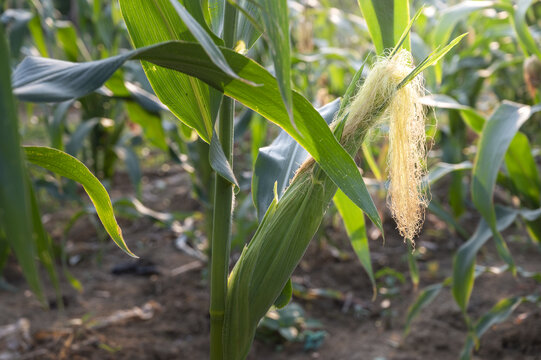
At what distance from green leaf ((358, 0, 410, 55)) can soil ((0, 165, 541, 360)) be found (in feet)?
3.06

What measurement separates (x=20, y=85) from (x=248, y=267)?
0.33m

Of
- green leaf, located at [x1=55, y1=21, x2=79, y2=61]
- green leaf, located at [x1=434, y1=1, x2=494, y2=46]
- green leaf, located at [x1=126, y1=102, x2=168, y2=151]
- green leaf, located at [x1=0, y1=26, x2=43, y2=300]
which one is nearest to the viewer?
green leaf, located at [x1=0, y1=26, x2=43, y2=300]

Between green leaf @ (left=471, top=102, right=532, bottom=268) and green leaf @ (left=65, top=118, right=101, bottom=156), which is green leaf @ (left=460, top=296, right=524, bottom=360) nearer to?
green leaf @ (left=471, top=102, right=532, bottom=268)

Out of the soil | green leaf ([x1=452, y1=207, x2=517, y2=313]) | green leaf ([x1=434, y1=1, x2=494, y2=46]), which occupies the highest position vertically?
green leaf ([x1=434, y1=1, x2=494, y2=46])

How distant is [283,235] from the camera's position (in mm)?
616

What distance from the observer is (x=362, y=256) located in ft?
2.75

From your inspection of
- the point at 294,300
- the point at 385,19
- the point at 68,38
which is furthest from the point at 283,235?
the point at 68,38

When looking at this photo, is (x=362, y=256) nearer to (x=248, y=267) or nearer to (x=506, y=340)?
(x=248, y=267)

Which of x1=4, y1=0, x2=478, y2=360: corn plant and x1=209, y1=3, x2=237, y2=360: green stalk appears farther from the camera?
x1=209, y1=3, x2=237, y2=360: green stalk

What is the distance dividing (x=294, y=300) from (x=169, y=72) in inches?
47.8

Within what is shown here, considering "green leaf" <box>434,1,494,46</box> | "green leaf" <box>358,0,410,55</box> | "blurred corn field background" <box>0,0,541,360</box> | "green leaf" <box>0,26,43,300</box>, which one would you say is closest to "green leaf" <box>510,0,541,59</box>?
"blurred corn field background" <box>0,0,541,360</box>

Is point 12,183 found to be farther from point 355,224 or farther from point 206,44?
point 355,224

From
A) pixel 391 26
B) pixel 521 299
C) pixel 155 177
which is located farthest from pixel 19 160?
pixel 155 177

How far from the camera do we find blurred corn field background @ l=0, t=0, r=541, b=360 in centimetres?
51
